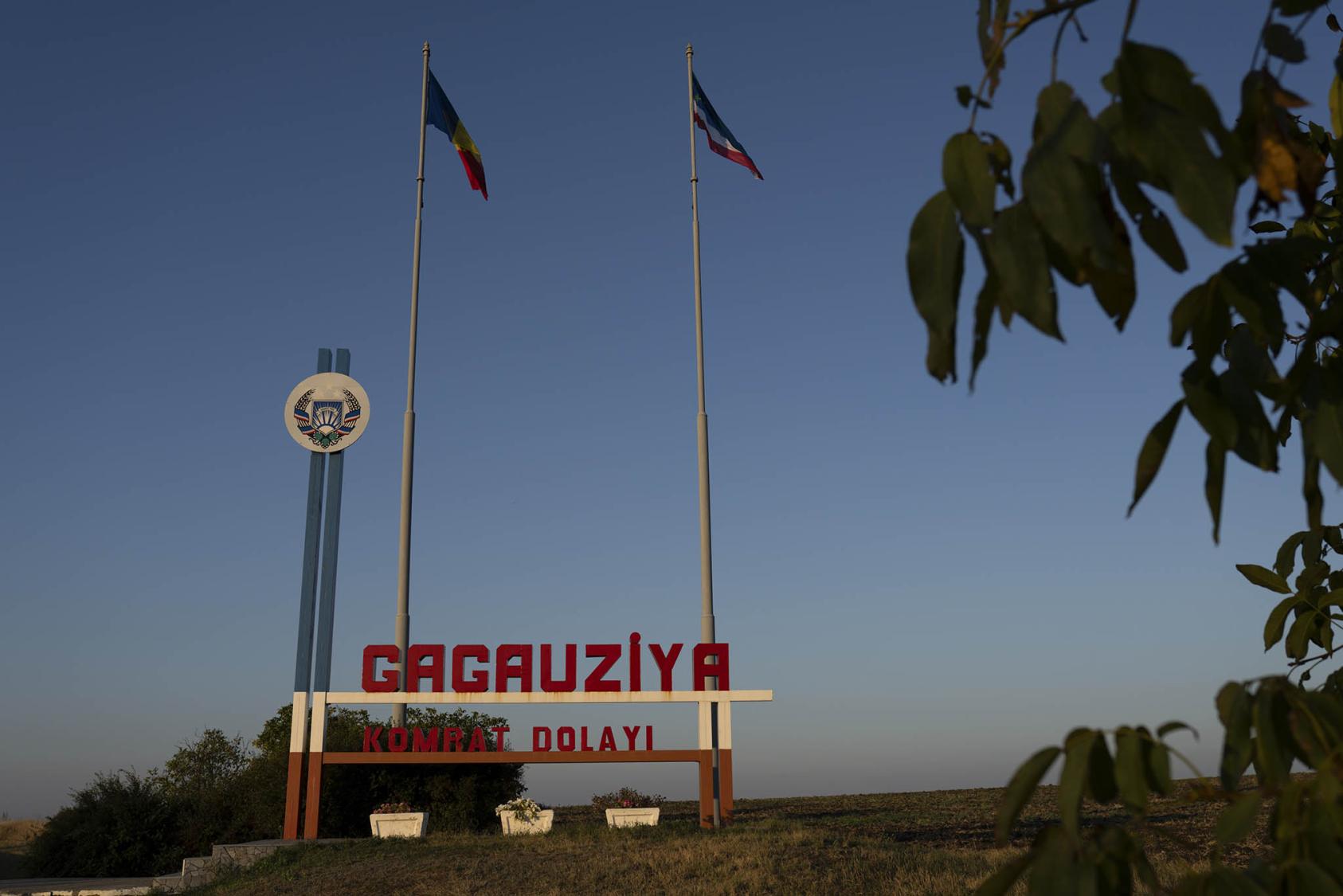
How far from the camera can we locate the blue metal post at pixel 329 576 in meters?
24.3

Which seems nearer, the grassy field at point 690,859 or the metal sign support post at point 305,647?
the grassy field at point 690,859

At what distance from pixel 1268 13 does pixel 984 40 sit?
21.1 inches

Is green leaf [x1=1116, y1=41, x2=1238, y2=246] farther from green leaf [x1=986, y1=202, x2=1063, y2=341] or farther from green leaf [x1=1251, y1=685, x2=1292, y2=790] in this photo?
green leaf [x1=1251, y1=685, x2=1292, y2=790]

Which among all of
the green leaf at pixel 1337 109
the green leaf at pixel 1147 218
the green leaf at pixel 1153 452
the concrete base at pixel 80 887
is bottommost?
the concrete base at pixel 80 887

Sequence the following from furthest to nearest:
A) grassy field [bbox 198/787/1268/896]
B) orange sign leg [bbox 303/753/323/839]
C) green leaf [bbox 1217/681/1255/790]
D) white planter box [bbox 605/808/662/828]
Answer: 1. orange sign leg [bbox 303/753/323/839]
2. white planter box [bbox 605/808/662/828]
3. grassy field [bbox 198/787/1268/896]
4. green leaf [bbox 1217/681/1255/790]

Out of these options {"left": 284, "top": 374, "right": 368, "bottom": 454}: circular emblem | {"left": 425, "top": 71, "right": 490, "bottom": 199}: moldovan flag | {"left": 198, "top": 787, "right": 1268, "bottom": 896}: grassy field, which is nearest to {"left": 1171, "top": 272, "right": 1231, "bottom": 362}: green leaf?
{"left": 198, "top": 787, "right": 1268, "bottom": 896}: grassy field

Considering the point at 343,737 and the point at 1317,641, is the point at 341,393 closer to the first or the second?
the point at 343,737

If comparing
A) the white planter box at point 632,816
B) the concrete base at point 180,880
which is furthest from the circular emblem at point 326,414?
the white planter box at point 632,816

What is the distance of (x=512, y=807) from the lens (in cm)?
2348

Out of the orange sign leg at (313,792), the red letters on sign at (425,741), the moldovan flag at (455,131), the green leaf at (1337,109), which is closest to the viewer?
the green leaf at (1337,109)

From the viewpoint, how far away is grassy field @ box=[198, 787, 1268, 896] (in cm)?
1614

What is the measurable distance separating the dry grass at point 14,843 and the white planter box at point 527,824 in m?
12.6

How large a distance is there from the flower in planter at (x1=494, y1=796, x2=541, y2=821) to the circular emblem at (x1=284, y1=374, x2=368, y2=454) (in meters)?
9.05

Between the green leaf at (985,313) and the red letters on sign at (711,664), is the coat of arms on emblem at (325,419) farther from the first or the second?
the green leaf at (985,313)
